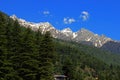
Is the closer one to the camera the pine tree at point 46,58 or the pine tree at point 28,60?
the pine tree at point 28,60

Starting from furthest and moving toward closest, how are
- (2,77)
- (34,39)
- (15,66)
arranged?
(34,39), (15,66), (2,77)

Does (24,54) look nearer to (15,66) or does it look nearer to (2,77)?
(15,66)

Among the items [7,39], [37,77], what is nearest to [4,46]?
[7,39]

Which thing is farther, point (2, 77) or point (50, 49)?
point (50, 49)

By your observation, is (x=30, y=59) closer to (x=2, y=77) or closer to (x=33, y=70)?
(x=33, y=70)

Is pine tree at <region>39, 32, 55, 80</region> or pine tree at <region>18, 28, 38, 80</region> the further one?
pine tree at <region>39, 32, 55, 80</region>

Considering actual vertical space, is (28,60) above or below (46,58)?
below

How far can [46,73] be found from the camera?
77188 mm

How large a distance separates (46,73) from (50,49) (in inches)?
257

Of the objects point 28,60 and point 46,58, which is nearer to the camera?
point 28,60

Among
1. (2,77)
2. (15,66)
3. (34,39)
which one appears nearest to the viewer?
(2,77)

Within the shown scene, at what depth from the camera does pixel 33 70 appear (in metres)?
75.7

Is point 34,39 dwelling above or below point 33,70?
above

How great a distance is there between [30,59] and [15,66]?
3.69m
